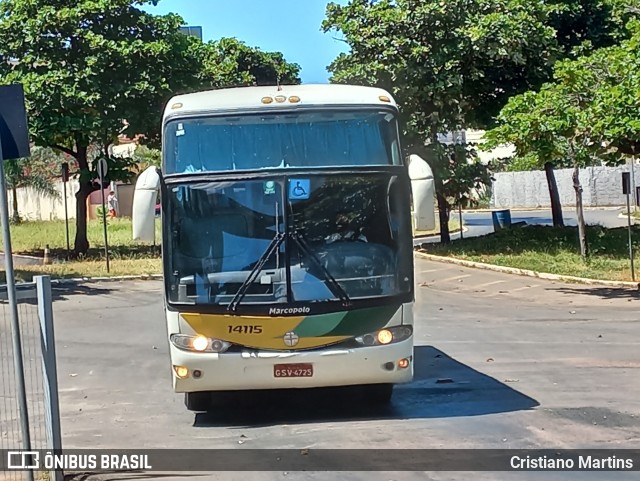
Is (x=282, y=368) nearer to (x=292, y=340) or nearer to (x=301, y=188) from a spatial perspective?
(x=292, y=340)

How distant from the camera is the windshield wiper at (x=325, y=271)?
9070mm

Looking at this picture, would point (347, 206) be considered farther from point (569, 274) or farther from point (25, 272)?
point (25, 272)

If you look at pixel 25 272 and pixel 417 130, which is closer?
pixel 25 272

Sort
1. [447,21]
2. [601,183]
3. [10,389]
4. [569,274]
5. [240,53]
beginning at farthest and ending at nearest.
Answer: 1. [601,183]
2. [240,53]
3. [447,21]
4. [569,274]
5. [10,389]

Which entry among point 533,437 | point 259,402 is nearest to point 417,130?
point 259,402

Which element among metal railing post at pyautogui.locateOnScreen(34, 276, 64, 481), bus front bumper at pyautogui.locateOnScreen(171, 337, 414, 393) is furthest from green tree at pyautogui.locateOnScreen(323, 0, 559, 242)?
metal railing post at pyautogui.locateOnScreen(34, 276, 64, 481)

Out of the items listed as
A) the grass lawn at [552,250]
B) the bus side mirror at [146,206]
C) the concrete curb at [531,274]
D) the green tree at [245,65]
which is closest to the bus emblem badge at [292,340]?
the bus side mirror at [146,206]

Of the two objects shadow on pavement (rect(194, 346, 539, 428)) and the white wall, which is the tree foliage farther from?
the white wall

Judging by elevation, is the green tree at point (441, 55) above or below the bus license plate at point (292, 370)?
above

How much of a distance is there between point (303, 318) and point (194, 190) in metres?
1.65

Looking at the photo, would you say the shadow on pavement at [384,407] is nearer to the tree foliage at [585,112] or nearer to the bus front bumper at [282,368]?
the bus front bumper at [282,368]

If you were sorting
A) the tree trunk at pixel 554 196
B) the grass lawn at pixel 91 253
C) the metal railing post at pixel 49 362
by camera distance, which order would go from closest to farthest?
the metal railing post at pixel 49 362 → the grass lawn at pixel 91 253 → the tree trunk at pixel 554 196

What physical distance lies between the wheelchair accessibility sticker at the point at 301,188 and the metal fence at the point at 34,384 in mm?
2676

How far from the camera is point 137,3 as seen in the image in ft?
92.6
